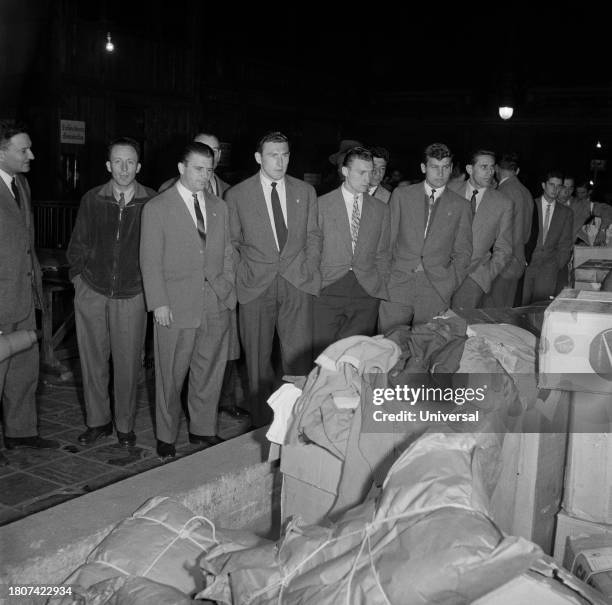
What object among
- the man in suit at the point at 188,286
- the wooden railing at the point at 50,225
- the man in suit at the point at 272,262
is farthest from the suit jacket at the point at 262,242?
the wooden railing at the point at 50,225

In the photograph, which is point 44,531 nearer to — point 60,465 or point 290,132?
point 60,465

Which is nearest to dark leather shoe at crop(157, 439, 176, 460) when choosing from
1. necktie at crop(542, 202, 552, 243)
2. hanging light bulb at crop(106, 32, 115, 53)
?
necktie at crop(542, 202, 552, 243)

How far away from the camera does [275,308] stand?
506 centimetres

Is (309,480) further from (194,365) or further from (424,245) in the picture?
(424,245)

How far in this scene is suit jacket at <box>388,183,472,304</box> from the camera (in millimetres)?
5574

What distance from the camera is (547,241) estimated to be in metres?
7.76

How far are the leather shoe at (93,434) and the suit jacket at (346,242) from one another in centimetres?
170

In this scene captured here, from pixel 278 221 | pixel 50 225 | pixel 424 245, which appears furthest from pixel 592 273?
pixel 50 225

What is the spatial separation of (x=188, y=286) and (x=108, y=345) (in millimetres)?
742

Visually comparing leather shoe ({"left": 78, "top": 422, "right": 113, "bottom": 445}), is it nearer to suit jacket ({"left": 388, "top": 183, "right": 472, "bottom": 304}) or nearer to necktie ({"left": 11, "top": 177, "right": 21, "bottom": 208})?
necktie ({"left": 11, "top": 177, "right": 21, "bottom": 208})

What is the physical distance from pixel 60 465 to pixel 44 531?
1.70 meters

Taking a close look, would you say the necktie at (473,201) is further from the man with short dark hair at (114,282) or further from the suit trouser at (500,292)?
the man with short dark hair at (114,282)

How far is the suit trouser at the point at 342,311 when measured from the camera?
5.36 metres

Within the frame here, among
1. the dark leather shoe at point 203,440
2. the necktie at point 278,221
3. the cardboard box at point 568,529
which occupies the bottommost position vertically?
the dark leather shoe at point 203,440
